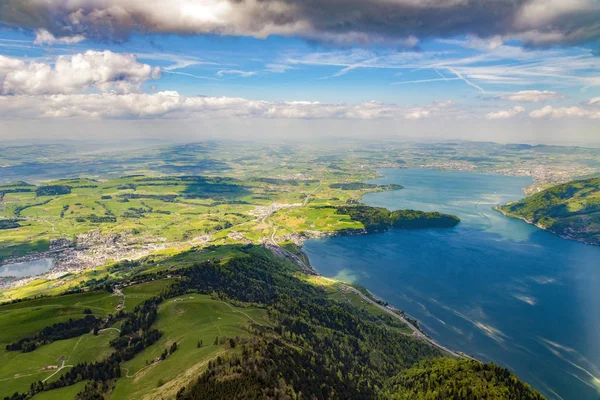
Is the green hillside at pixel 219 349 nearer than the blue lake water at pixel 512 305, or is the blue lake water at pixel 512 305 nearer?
the green hillside at pixel 219 349

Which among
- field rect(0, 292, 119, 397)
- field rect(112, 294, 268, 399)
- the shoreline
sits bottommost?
the shoreline

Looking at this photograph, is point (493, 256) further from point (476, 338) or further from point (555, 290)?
point (476, 338)

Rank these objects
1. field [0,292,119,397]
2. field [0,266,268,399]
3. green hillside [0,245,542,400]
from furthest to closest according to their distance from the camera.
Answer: field [0,292,119,397] → field [0,266,268,399] → green hillside [0,245,542,400]

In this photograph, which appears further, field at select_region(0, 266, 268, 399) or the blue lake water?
the blue lake water

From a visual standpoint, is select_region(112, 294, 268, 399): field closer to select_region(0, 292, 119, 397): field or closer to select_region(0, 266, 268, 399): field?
select_region(0, 266, 268, 399): field

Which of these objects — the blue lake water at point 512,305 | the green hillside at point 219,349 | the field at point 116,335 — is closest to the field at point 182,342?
the field at point 116,335

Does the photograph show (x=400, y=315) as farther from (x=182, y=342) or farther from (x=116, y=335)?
(x=116, y=335)

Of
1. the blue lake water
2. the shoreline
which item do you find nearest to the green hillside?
the shoreline

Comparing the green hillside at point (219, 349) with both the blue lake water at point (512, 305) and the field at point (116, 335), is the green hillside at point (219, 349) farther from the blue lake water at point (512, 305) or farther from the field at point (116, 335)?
the blue lake water at point (512, 305)

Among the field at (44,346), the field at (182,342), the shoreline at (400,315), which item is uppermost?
the field at (182,342)

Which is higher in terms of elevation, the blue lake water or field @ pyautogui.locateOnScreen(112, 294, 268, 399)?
field @ pyautogui.locateOnScreen(112, 294, 268, 399)

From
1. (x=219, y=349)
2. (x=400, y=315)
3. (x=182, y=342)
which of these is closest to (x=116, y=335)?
(x=182, y=342)
